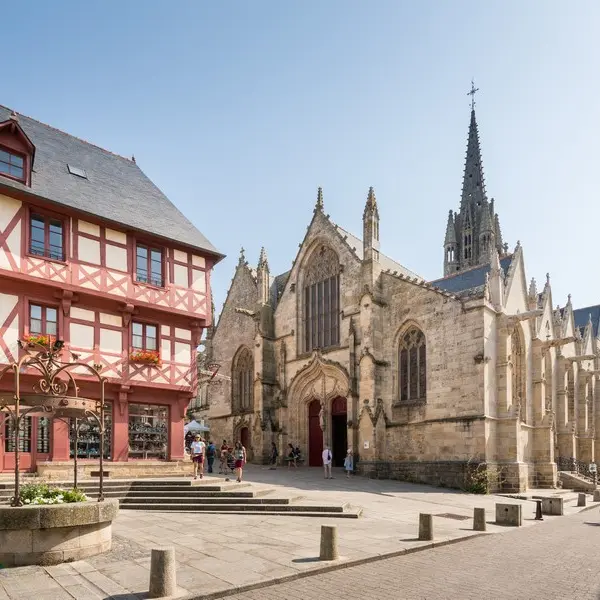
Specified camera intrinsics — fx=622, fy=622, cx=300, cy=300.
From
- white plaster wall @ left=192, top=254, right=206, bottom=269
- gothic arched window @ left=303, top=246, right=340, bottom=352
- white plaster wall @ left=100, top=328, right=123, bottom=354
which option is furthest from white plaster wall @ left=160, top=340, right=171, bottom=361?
gothic arched window @ left=303, top=246, right=340, bottom=352

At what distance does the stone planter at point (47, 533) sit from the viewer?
883 cm

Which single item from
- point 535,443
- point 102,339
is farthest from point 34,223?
point 535,443

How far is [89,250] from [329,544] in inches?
505

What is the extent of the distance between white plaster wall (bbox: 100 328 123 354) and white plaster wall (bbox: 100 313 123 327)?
0.71ft

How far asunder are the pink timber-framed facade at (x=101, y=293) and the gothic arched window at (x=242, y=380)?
1235cm

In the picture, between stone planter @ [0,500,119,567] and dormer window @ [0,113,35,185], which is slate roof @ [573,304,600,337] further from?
stone planter @ [0,500,119,567]

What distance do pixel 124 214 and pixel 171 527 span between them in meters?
11.2

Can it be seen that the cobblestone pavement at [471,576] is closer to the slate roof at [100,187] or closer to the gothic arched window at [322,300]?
the slate roof at [100,187]

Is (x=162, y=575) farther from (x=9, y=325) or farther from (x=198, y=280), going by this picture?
(x=198, y=280)

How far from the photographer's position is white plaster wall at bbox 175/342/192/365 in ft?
68.2

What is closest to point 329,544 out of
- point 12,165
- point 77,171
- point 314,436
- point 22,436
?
point 22,436

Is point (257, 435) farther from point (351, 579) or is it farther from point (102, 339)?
point (351, 579)

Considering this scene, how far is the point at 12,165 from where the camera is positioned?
58.1ft

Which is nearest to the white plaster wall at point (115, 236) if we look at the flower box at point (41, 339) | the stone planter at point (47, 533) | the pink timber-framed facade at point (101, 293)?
the pink timber-framed facade at point (101, 293)
